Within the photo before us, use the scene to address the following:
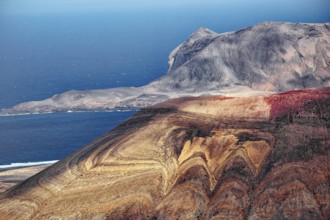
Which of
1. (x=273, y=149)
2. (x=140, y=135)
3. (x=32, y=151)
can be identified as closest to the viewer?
(x=273, y=149)

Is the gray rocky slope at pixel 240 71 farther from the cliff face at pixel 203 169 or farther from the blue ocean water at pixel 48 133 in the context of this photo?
the cliff face at pixel 203 169

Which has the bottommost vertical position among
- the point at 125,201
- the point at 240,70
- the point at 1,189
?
the point at 240,70

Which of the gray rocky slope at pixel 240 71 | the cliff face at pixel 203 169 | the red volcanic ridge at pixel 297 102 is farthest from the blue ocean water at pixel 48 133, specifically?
the red volcanic ridge at pixel 297 102

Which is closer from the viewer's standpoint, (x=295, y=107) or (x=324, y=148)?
(x=324, y=148)

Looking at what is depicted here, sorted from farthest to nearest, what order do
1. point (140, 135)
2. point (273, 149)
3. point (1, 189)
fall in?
point (1, 189) → point (140, 135) → point (273, 149)

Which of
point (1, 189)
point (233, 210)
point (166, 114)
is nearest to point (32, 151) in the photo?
point (1, 189)

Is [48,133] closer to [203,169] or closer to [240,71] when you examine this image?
[240,71]

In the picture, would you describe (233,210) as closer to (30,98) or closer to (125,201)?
(125,201)
